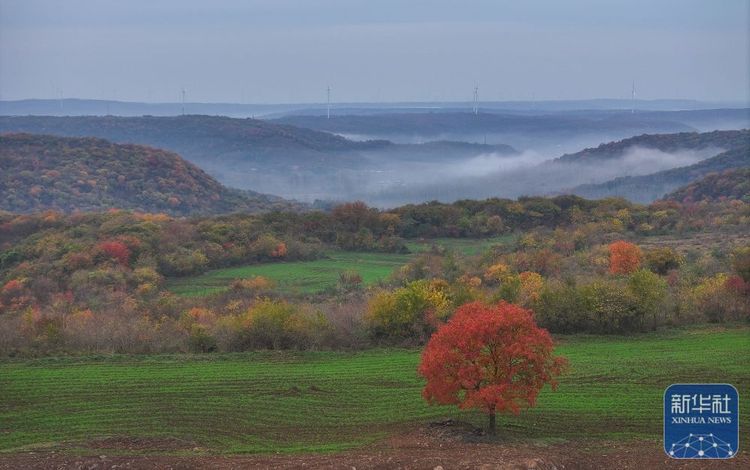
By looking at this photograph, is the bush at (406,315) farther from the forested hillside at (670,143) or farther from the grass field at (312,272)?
the forested hillside at (670,143)

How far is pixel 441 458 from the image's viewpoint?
25500mm

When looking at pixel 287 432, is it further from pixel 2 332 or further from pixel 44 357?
pixel 2 332

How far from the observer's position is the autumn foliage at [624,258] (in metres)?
65.6

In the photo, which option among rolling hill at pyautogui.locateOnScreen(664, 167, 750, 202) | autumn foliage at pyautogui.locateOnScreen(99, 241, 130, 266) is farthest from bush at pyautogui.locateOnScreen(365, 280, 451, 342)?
rolling hill at pyautogui.locateOnScreen(664, 167, 750, 202)

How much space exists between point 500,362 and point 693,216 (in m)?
72.6

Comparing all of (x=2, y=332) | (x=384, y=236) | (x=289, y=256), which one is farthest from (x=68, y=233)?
(x=2, y=332)

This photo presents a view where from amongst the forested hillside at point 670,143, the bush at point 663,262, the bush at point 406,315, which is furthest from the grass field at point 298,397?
the forested hillside at point 670,143

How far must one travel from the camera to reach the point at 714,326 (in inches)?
2032

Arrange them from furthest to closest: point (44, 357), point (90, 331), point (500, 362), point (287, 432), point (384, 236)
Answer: point (384, 236) → point (90, 331) → point (44, 357) → point (287, 432) → point (500, 362)

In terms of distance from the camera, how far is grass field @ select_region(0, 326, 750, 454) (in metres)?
31.4

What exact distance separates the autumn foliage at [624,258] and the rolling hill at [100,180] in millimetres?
80105

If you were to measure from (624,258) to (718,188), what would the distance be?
59.2 metres

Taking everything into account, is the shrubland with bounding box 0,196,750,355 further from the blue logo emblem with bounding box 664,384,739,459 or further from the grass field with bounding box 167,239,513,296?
the blue logo emblem with bounding box 664,384,739,459

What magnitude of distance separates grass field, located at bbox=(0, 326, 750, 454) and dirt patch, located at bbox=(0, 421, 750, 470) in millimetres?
1528
